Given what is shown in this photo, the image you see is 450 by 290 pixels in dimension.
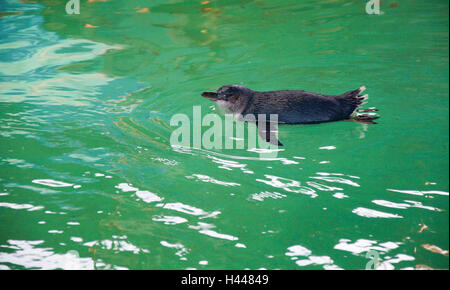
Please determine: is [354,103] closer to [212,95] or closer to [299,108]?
[299,108]

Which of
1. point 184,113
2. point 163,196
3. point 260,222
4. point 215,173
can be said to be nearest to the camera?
point 260,222

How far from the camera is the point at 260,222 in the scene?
10.1 feet

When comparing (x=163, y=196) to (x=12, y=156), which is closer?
(x=163, y=196)

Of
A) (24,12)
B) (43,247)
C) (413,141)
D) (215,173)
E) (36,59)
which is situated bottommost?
(43,247)

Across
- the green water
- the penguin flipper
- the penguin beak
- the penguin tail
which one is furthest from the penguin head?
the penguin tail

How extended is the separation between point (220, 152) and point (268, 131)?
0.55 meters

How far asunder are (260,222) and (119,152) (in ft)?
5.16

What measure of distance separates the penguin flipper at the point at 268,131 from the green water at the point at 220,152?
0.13m

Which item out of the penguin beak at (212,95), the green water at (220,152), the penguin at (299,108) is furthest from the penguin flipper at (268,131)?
the penguin beak at (212,95)

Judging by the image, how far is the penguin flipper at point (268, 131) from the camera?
4004mm

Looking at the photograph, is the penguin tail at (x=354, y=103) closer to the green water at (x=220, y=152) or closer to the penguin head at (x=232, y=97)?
the green water at (x=220, y=152)

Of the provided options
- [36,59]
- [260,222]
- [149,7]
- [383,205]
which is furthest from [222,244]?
[149,7]

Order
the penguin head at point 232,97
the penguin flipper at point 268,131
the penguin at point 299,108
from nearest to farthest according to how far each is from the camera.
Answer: the penguin flipper at point 268,131 → the penguin at point 299,108 → the penguin head at point 232,97

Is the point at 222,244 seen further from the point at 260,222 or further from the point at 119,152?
the point at 119,152
